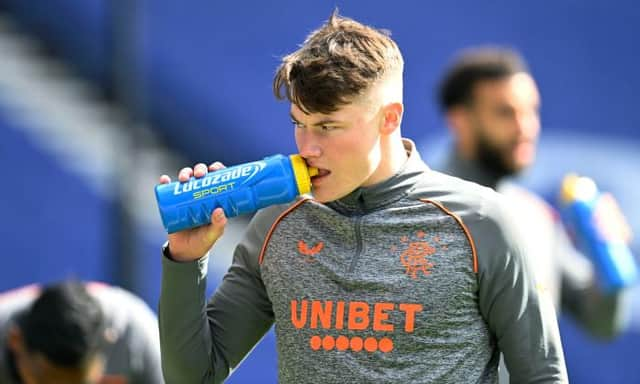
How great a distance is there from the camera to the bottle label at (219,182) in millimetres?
2242

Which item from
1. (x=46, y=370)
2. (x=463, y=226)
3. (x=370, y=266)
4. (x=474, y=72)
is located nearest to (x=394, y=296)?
(x=370, y=266)

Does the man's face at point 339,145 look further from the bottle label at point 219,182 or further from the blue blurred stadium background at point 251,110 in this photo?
the blue blurred stadium background at point 251,110

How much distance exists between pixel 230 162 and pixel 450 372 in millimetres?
4148

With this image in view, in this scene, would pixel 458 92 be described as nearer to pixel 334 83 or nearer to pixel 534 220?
pixel 534 220

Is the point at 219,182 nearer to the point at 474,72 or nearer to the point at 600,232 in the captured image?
the point at 600,232

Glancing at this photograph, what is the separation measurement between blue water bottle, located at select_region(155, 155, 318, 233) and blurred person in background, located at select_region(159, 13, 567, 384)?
3cm

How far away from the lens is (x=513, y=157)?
14.9ft

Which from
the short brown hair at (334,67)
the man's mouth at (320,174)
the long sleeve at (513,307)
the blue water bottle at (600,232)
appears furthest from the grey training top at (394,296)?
the blue water bottle at (600,232)

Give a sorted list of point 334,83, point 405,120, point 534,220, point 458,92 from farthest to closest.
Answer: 1. point 405,120
2. point 458,92
3. point 534,220
4. point 334,83

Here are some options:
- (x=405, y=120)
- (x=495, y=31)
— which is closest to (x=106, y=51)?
(x=405, y=120)

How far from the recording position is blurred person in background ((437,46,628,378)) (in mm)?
4309

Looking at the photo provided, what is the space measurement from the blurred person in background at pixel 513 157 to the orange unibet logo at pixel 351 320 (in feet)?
6.56

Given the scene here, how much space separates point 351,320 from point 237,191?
0.35 metres

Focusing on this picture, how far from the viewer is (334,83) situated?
87.0 inches
